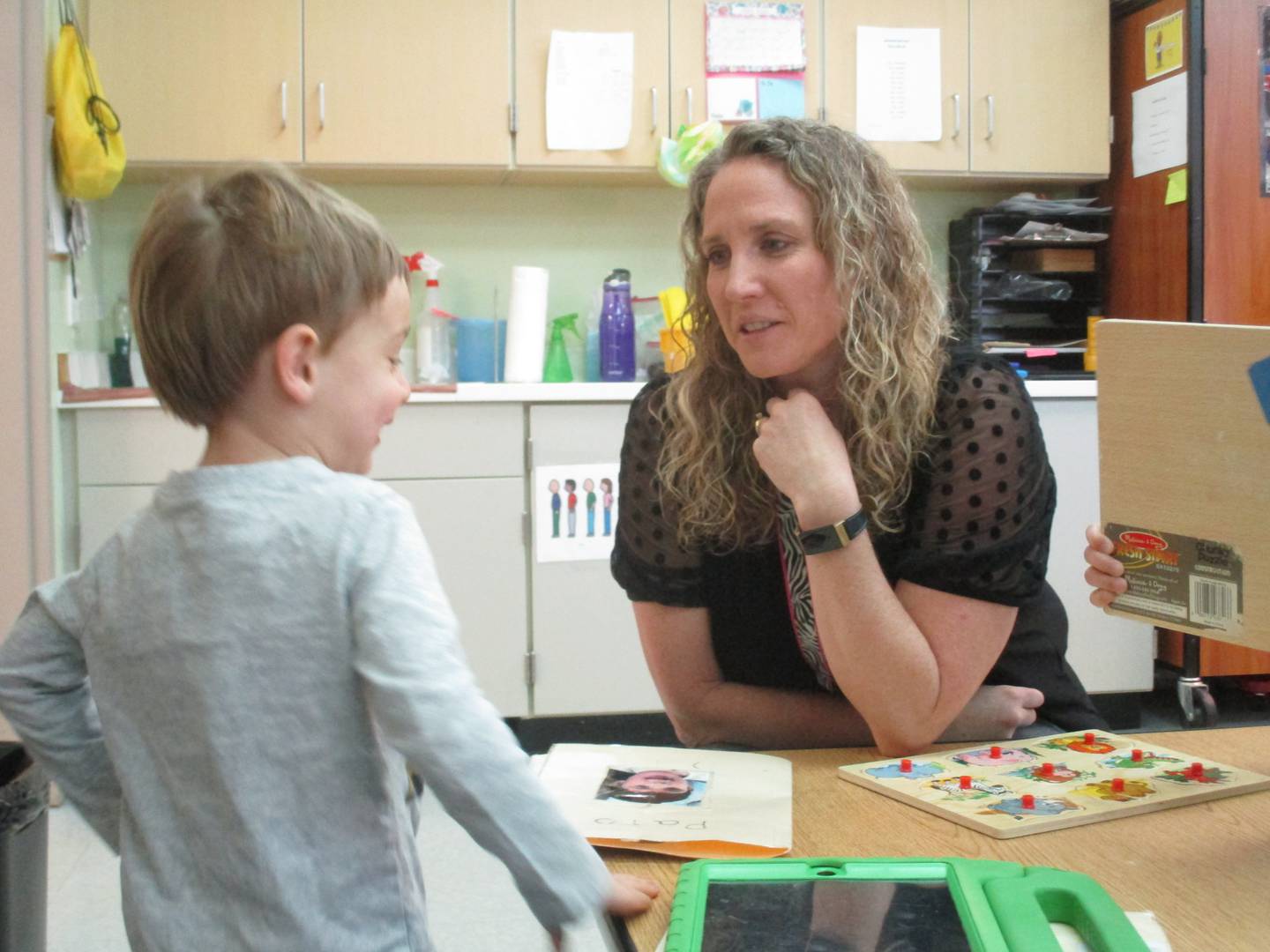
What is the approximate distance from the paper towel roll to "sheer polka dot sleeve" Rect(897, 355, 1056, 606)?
2.02 meters

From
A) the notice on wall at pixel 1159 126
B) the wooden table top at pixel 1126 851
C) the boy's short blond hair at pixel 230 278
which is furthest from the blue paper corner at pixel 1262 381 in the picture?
the notice on wall at pixel 1159 126

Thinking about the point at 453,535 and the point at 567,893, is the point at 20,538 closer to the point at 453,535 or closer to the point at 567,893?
the point at 453,535

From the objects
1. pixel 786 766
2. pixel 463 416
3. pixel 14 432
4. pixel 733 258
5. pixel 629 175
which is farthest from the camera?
pixel 629 175

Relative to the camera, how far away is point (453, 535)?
9.82 feet

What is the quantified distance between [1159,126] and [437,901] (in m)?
2.70

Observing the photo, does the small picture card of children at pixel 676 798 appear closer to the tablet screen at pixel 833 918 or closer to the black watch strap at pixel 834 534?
the tablet screen at pixel 833 918

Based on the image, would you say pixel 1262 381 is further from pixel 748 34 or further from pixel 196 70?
→ pixel 196 70

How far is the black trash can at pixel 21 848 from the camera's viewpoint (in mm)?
1166

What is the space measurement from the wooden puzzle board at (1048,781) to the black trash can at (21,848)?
777mm

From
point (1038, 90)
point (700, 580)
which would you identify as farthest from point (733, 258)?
point (1038, 90)

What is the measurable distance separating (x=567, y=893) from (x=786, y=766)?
1.09ft

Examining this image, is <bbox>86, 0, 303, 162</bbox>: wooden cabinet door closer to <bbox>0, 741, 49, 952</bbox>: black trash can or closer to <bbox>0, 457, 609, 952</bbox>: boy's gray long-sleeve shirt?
<bbox>0, 741, 49, 952</bbox>: black trash can

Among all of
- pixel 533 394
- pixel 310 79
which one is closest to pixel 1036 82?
pixel 533 394

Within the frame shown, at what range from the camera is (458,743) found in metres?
0.70
